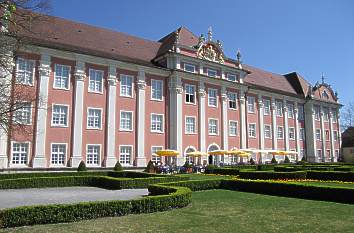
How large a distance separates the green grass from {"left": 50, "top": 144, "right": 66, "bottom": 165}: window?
19.6m

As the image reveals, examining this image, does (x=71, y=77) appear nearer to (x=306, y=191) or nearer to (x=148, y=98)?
(x=148, y=98)

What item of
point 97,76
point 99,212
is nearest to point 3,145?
point 97,76

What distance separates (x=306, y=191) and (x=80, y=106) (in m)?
22.1

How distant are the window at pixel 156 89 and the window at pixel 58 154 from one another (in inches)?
428

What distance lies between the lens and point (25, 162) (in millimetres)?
28156

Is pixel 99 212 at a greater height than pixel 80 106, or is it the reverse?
pixel 80 106

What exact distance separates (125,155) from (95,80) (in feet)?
25.3

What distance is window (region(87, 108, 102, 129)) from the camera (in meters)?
32.1

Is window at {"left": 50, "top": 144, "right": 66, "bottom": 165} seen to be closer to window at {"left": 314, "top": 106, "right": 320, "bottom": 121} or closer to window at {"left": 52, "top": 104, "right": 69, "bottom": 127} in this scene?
window at {"left": 52, "top": 104, "right": 69, "bottom": 127}

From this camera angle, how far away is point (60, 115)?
100 feet

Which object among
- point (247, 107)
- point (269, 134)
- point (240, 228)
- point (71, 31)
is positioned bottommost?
point (240, 228)

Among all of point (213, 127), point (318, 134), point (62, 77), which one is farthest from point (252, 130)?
point (62, 77)

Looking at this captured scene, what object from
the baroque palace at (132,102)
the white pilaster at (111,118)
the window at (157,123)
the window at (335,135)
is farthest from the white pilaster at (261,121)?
the white pilaster at (111,118)

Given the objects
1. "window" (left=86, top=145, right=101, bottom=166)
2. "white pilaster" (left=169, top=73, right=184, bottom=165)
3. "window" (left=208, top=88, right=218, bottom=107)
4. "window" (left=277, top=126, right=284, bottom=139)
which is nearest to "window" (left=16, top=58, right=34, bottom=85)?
"window" (left=86, top=145, right=101, bottom=166)
